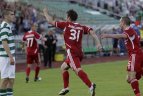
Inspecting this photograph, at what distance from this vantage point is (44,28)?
3650 centimetres

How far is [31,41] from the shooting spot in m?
21.2

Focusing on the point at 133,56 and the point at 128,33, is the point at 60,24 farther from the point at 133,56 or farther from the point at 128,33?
the point at 133,56

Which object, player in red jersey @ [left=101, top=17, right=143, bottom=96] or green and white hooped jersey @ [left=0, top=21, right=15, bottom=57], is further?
player in red jersey @ [left=101, top=17, right=143, bottom=96]

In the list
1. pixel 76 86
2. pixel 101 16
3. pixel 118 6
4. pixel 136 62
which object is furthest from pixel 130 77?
pixel 118 6

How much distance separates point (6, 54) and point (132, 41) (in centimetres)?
333

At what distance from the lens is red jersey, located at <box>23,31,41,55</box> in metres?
21.2

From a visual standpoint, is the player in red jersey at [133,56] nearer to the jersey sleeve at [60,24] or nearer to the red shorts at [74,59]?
the red shorts at [74,59]

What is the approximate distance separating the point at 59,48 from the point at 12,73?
2290 cm

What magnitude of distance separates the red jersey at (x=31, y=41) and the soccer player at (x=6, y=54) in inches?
319

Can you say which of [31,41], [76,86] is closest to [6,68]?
[76,86]

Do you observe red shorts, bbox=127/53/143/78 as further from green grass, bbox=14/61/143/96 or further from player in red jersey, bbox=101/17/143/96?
green grass, bbox=14/61/143/96

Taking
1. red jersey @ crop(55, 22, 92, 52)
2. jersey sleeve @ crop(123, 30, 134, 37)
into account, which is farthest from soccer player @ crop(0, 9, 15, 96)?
jersey sleeve @ crop(123, 30, 134, 37)

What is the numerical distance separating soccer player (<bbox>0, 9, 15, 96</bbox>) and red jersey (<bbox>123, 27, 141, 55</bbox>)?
2.97 m

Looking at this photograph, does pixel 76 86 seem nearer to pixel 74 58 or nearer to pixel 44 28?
pixel 74 58
